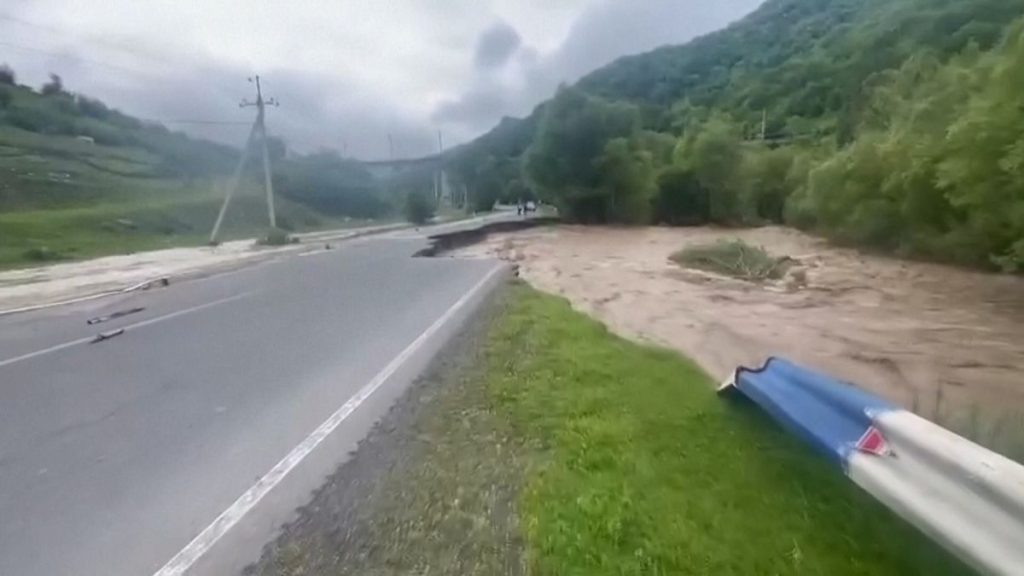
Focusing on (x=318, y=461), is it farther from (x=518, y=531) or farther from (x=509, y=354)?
(x=509, y=354)

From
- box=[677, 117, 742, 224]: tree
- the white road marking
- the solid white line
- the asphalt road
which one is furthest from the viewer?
box=[677, 117, 742, 224]: tree

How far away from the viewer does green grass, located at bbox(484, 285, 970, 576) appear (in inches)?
123

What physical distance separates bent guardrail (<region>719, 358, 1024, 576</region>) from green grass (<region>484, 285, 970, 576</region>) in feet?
0.67

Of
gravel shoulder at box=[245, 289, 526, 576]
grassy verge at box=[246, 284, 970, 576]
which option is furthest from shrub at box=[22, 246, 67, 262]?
gravel shoulder at box=[245, 289, 526, 576]

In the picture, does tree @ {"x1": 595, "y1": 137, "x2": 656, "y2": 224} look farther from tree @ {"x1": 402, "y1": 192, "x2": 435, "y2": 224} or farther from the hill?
the hill

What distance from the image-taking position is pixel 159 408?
635cm

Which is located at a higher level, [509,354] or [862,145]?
[862,145]

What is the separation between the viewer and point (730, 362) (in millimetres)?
8914

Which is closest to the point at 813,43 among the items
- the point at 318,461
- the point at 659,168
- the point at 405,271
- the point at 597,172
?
the point at 659,168

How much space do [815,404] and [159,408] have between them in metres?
5.25

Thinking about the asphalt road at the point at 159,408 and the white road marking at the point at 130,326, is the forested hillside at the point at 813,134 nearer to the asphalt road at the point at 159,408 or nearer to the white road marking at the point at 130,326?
the asphalt road at the point at 159,408

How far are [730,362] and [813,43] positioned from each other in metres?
83.3

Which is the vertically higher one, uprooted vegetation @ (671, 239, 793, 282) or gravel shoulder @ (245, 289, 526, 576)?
gravel shoulder @ (245, 289, 526, 576)

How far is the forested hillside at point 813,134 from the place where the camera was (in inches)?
702
